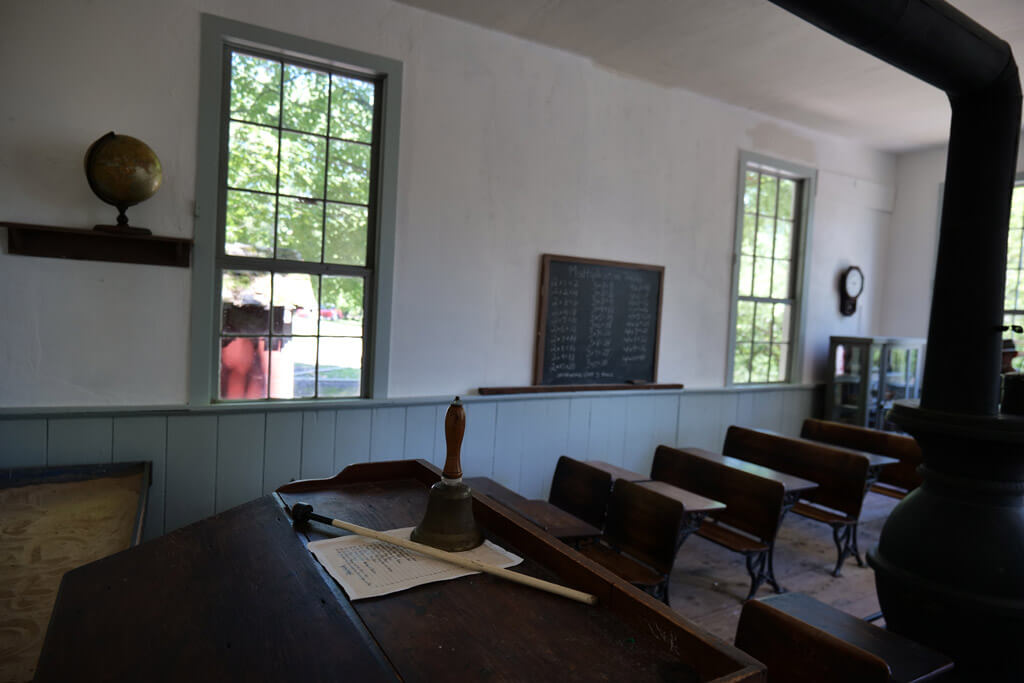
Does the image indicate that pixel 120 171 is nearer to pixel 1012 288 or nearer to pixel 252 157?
pixel 252 157

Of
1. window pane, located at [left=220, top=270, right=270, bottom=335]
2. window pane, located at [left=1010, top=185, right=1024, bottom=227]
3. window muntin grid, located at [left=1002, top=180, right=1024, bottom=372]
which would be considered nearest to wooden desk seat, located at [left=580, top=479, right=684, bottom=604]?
window pane, located at [left=220, top=270, right=270, bottom=335]

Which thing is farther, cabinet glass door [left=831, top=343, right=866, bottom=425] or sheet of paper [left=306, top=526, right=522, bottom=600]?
cabinet glass door [left=831, top=343, right=866, bottom=425]

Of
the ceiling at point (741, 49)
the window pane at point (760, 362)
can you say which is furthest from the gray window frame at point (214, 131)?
the window pane at point (760, 362)

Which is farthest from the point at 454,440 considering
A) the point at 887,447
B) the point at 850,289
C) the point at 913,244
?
the point at 913,244

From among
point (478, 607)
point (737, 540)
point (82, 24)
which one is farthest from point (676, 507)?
point (82, 24)

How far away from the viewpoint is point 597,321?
407cm

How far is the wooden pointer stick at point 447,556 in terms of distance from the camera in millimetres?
1006

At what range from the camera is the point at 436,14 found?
3.34m

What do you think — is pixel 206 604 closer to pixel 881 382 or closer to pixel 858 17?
pixel 858 17

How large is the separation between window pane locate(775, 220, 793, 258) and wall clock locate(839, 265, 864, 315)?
675 mm

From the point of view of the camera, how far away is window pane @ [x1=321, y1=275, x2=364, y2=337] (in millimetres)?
3240

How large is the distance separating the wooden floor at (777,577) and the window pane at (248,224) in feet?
8.92

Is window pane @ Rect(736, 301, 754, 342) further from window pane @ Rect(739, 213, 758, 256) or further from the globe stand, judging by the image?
the globe stand

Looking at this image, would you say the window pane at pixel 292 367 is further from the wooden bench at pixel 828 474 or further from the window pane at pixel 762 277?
the window pane at pixel 762 277
